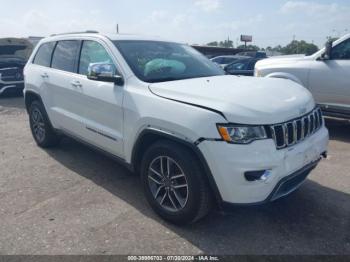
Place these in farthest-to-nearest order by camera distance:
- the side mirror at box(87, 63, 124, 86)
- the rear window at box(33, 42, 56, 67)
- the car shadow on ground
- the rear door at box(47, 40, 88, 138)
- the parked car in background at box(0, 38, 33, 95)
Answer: the parked car in background at box(0, 38, 33, 95) → the rear window at box(33, 42, 56, 67) → the rear door at box(47, 40, 88, 138) → the side mirror at box(87, 63, 124, 86) → the car shadow on ground

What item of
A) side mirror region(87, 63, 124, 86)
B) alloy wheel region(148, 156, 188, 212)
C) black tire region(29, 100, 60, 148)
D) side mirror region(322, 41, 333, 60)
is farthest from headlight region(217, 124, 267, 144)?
side mirror region(322, 41, 333, 60)

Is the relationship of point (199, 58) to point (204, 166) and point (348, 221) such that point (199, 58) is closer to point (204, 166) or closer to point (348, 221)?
point (204, 166)

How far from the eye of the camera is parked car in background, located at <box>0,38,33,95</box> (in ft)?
35.6

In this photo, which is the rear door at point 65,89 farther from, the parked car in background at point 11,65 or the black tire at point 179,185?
the parked car in background at point 11,65

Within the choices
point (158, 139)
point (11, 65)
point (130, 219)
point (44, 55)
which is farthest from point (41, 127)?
point (11, 65)

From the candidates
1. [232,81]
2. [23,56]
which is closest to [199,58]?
[232,81]

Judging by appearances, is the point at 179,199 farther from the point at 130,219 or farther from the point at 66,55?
the point at 66,55

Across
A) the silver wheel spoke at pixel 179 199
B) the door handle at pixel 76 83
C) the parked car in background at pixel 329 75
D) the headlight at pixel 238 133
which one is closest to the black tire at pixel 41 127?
the door handle at pixel 76 83

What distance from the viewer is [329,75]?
6574mm

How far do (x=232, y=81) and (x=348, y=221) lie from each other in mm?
1835

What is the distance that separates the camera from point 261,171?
2834 millimetres

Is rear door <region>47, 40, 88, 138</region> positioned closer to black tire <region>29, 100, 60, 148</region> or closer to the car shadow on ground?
black tire <region>29, 100, 60, 148</region>

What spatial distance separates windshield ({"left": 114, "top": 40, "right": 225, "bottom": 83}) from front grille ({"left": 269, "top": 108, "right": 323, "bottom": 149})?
4.29 ft

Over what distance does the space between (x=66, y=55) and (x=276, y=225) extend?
11.6 ft
